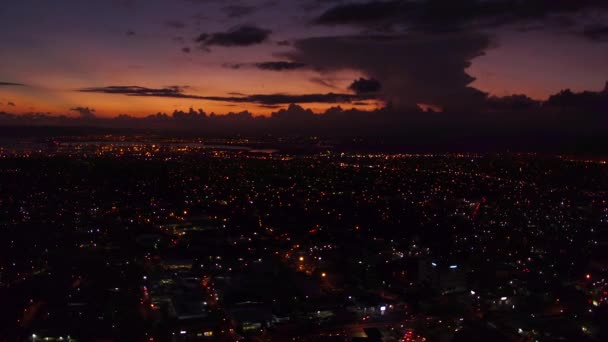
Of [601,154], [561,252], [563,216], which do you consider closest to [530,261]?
[561,252]

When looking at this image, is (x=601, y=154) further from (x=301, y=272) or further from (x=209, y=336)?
(x=209, y=336)

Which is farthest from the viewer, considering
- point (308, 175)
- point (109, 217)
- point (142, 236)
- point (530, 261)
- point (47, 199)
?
point (308, 175)

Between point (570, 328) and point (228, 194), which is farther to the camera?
point (228, 194)

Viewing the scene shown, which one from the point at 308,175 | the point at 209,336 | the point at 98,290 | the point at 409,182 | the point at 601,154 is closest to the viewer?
the point at 209,336

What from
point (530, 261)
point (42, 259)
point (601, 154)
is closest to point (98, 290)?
point (42, 259)

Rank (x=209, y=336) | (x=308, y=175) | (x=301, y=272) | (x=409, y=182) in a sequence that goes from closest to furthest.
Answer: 1. (x=209, y=336)
2. (x=301, y=272)
3. (x=409, y=182)
4. (x=308, y=175)

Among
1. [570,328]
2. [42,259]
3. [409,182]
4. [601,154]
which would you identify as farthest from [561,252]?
[601,154]

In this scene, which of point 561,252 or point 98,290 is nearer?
point 98,290

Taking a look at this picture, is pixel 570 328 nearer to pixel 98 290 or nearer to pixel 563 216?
pixel 98 290

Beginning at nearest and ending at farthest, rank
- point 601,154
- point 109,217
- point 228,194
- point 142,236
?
point 142,236 → point 109,217 → point 228,194 → point 601,154
